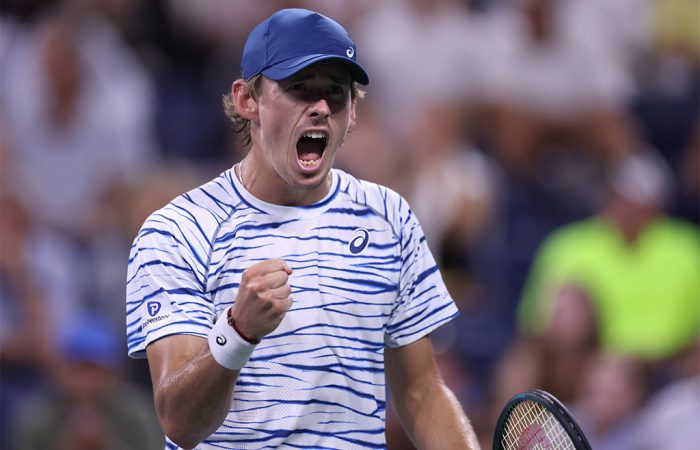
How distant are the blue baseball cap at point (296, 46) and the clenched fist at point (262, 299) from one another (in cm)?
55

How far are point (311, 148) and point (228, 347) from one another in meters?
0.66

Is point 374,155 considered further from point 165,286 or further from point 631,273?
point 165,286

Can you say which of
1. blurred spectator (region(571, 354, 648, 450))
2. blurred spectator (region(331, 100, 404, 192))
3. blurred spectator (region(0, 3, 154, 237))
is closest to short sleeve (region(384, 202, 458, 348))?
blurred spectator (region(571, 354, 648, 450))

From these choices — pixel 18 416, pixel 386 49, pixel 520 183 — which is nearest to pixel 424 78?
pixel 386 49

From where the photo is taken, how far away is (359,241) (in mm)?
3652

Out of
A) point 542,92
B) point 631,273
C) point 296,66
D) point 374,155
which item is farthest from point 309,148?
point 542,92

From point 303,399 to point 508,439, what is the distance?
0.57 meters

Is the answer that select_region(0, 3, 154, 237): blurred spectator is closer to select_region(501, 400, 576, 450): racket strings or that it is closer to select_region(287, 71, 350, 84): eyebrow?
select_region(287, 71, 350, 84): eyebrow

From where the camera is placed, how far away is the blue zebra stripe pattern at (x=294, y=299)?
3416mm

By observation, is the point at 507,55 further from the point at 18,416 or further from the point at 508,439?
the point at 508,439

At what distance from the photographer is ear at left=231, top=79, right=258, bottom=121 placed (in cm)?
358

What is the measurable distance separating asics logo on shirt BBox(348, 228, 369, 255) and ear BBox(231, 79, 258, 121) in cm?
41

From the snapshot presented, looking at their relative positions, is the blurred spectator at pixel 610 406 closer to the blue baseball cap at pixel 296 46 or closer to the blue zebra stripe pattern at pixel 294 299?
the blue zebra stripe pattern at pixel 294 299

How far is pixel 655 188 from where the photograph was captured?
8188 millimetres
